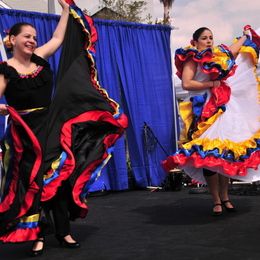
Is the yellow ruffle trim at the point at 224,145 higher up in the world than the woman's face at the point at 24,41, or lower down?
lower down

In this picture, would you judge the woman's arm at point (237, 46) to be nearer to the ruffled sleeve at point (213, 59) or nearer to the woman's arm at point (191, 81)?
the ruffled sleeve at point (213, 59)

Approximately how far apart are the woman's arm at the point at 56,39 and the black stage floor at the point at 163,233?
1.25m

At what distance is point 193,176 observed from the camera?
4.07m

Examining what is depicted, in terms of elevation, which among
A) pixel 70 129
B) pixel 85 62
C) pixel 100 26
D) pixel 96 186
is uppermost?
pixel 100 26

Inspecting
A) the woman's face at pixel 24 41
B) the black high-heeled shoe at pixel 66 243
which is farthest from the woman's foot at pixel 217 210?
the woman's face at pixel 24 41

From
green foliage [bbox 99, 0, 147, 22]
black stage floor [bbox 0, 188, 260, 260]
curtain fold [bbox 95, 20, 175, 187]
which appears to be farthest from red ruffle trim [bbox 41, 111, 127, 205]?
green foliage [bbox 99, 0, 147, 22]

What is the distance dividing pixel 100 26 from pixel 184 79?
7.69ft

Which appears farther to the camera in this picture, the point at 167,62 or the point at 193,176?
the point at 167,62

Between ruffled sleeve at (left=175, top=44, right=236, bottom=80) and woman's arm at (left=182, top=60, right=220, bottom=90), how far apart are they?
42 millimetres

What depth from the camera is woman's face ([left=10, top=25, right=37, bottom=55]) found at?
9.67ft

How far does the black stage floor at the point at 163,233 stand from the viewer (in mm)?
2719

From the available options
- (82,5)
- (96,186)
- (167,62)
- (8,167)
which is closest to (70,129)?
(8,167)

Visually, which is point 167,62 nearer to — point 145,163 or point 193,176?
point 145,163

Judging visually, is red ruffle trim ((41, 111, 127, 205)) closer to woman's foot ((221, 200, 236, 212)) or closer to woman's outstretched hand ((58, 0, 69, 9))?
woman's outstretched hand ((58, 0, 69, 9))
